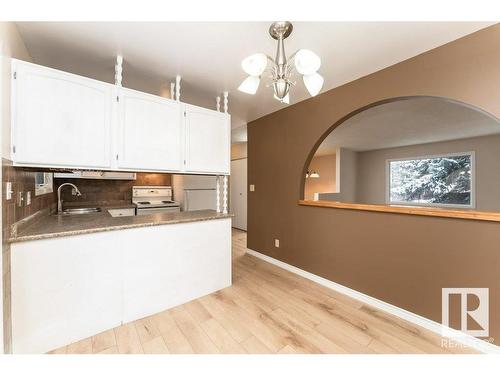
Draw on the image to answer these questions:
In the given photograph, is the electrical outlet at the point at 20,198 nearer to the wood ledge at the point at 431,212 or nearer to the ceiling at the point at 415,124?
the wood ledge at the point at 431,212

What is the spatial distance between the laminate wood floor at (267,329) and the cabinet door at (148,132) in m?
1.39

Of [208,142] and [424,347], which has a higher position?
[208,142]

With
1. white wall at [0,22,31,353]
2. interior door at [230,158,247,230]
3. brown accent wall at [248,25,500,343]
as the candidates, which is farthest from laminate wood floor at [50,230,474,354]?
interior door at [230,158,247,230]

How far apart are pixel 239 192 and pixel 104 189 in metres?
3.05

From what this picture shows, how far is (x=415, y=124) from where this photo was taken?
147 inches

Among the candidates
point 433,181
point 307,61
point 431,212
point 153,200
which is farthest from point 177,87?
point 433,181

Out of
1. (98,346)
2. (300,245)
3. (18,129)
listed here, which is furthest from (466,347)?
(18,129)

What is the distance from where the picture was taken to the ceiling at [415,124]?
296 centimetres

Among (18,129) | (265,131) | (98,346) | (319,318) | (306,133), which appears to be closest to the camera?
(18,129)

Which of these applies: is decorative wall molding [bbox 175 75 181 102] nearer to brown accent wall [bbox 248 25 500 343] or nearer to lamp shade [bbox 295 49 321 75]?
lamp shade [bbox 295 49 321 75]

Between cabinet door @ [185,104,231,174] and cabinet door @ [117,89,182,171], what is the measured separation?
11cm
